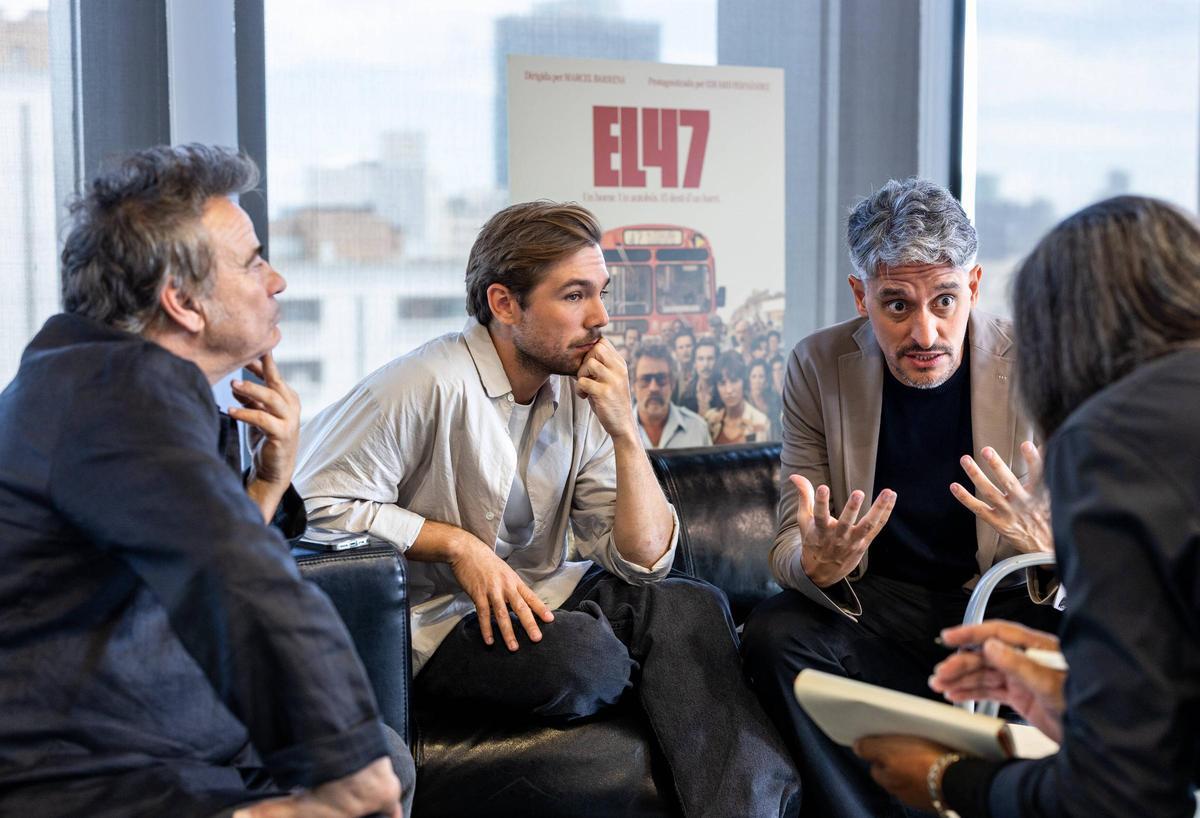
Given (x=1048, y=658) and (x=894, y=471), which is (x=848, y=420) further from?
(x=1048, y=658)

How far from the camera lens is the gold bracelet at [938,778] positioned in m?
1.50

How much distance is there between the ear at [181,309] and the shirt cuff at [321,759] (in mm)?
655

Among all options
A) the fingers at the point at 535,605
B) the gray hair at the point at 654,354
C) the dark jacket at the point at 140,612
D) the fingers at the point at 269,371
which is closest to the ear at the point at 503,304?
the fingers at the point at 535,605

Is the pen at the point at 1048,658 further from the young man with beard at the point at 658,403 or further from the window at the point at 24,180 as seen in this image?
the window at the point at 24,180

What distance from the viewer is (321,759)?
1.39 m

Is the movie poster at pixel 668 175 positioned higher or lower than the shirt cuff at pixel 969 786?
higher

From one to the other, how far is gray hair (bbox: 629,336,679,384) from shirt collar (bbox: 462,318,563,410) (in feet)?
3.38

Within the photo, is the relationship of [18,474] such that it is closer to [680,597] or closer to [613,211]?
[680,597]

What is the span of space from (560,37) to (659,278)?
2.72 ft

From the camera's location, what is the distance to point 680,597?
2.71 m

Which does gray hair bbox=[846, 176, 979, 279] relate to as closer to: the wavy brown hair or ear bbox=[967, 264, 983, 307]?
ear bbox=[967, 264, 983, 307]

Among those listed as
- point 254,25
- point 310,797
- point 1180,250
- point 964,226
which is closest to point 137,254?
point 310,797

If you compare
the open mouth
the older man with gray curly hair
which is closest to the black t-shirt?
the older man with gray curly hair

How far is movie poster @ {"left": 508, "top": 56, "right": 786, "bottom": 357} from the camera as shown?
147 inches
